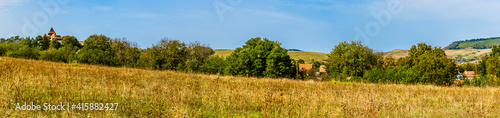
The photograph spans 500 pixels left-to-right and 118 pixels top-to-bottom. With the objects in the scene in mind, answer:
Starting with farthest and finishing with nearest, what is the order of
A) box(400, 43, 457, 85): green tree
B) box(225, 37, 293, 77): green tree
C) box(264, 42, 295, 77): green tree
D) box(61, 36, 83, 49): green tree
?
box(61, 36, 83, 49): green tree
box(400, 43, 457, 85): green tree
box(225, 37, 293, 77): green tree
box(264, 42, 295, 77): green tree

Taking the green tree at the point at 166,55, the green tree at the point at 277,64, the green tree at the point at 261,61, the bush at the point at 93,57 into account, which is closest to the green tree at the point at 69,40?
the bush at the point at 93,57

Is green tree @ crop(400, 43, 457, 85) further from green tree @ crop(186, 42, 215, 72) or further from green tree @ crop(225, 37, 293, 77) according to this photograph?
green tree @ crop(186, 42, 215, 72)

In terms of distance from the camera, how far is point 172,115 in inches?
270

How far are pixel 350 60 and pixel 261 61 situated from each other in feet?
73.6

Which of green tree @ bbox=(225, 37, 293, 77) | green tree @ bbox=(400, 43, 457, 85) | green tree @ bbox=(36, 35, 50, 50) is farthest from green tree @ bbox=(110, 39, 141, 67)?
green tree @ bbox=(400, 43, 457, 85)

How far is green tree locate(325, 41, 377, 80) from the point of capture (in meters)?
75.8

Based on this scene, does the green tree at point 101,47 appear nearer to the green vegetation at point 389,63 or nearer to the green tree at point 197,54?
the green tree at point 197,54

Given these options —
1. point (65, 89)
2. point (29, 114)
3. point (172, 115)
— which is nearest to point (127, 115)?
point (172, 115)

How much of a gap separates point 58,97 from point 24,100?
2.34ft

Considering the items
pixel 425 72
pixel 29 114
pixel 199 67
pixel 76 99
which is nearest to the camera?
pixel 29 114

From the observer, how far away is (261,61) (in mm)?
69438

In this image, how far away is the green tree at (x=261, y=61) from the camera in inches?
2569

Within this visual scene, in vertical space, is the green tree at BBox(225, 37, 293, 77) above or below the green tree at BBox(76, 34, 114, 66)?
below

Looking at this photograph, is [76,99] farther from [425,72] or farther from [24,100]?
[425,72]
